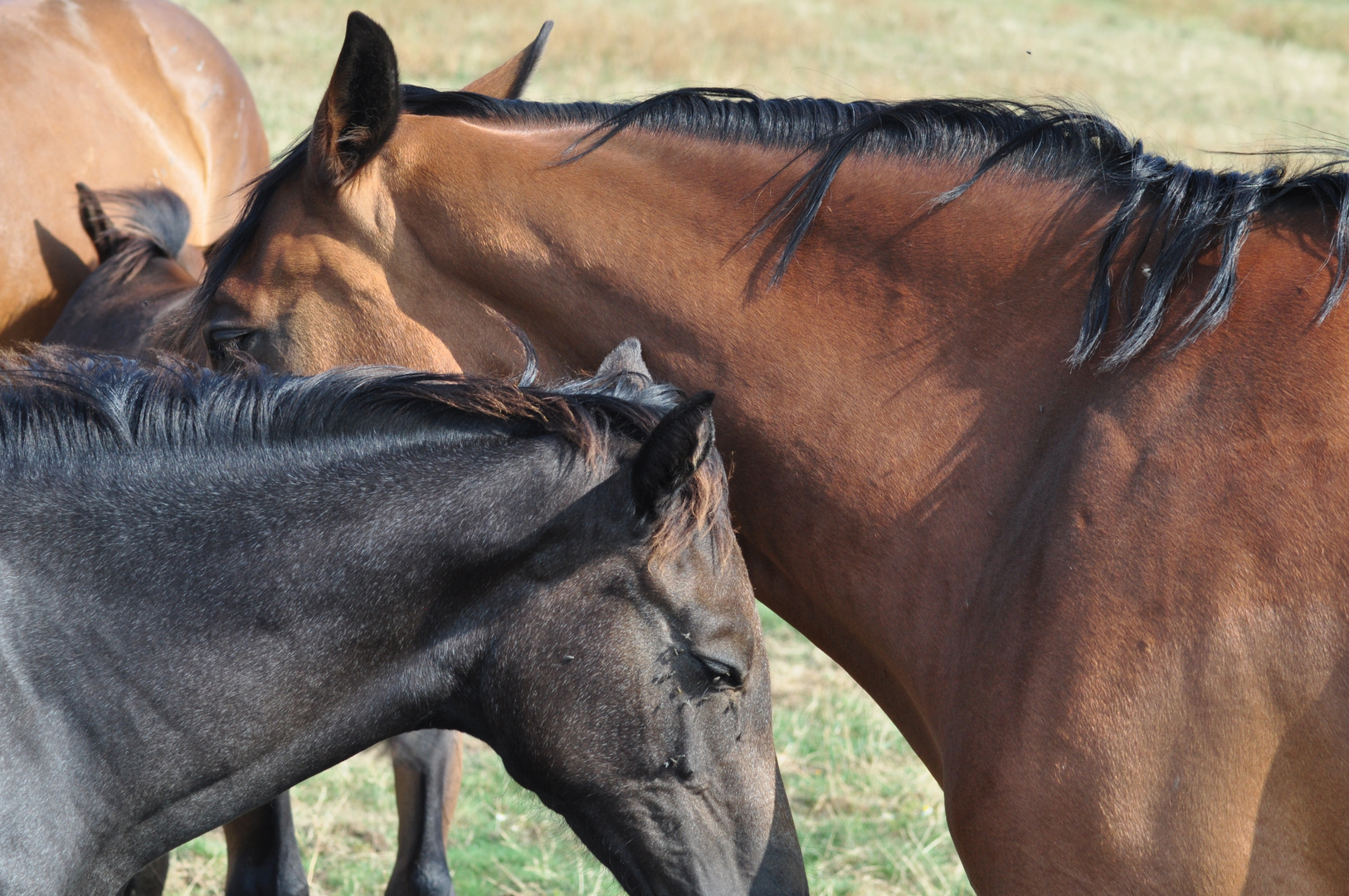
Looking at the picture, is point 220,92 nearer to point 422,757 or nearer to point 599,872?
point 422,757

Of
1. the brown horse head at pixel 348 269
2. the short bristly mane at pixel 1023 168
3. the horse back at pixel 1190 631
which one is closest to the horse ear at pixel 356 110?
the brown horse head at pixel 348 269

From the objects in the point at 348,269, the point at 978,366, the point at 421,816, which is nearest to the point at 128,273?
the point at 348,269

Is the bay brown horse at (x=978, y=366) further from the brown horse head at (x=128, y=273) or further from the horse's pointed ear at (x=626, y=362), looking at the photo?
the brown horse head at (x=128, y=273)

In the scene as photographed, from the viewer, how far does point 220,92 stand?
16.2ft

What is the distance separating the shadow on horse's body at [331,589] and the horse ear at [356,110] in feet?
1.87

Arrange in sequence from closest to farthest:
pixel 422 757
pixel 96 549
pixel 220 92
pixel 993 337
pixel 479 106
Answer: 1. pixel 96 549
2. pixel 993 337
3. pixel 479 106
4. pixel 422 757
5. pixel 220 92

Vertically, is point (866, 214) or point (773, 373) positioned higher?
point (866, 214)

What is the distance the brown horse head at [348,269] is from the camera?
2.38 metres

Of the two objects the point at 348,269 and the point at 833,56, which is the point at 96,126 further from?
the point at 833,56

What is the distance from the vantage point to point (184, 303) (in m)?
3.25

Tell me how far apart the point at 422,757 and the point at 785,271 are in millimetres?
2000

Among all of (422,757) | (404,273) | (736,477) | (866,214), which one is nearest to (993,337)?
(866,214)

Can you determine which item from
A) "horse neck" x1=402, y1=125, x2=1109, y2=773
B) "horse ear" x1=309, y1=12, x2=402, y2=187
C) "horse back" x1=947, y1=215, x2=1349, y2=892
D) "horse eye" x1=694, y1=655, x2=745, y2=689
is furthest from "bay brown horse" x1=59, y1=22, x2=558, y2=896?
"horse back" x1=947, y1=215, x2=1349, y2=892

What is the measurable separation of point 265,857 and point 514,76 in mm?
2249
